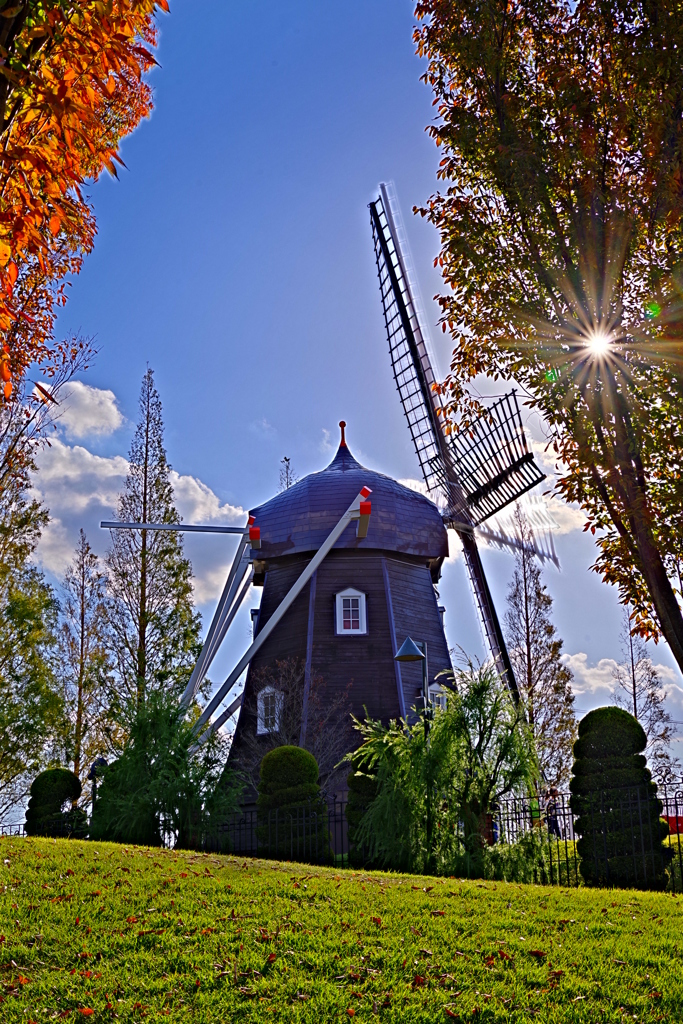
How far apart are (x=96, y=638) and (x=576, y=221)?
71.6ft

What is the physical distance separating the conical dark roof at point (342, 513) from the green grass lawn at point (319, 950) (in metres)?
13.8

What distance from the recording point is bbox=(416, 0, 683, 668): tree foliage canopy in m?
7.38

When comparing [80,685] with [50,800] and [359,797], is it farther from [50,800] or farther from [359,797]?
[359,797]

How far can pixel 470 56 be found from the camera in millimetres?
7785

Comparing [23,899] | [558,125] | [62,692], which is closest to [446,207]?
[558,125]

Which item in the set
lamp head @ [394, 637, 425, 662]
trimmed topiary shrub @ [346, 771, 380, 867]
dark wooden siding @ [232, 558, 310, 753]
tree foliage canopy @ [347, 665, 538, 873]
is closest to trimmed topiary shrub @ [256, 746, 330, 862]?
trimmed topiary shrub @ [346, 771, 380, 867]

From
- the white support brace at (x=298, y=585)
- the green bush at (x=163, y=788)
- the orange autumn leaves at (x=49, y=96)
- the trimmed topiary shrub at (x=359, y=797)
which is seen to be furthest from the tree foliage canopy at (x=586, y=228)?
the white support brace at (x=298, y=585)

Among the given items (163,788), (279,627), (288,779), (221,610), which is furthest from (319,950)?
(279,627)

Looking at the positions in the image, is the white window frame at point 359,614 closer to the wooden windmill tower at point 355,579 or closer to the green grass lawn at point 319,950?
the wooden windmill tower at point 355,579

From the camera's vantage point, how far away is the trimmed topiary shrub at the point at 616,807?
39.8ft

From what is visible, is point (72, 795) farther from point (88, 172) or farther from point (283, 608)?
point (88, 172)

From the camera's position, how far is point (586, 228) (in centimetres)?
762

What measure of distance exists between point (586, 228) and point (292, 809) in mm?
11065

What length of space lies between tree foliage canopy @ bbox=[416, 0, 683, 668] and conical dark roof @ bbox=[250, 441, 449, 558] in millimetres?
15014
